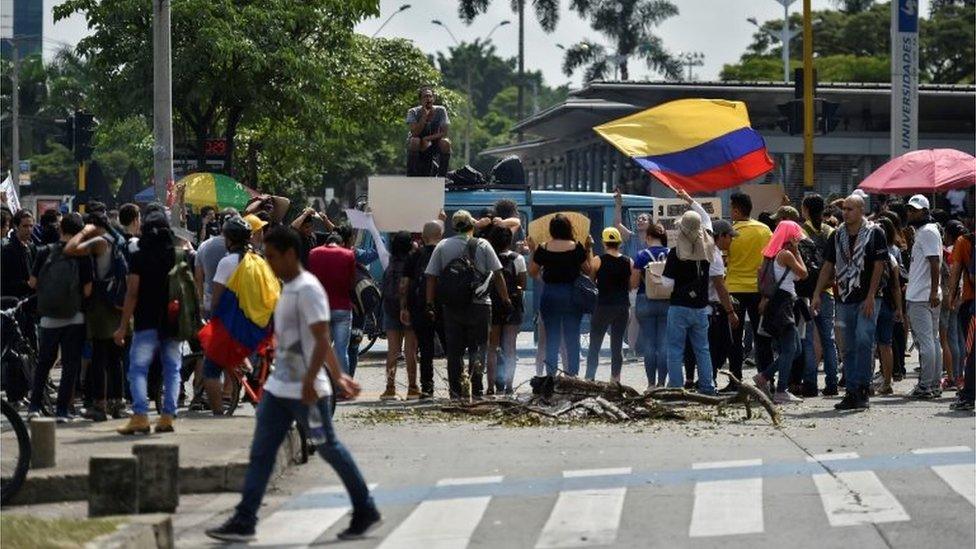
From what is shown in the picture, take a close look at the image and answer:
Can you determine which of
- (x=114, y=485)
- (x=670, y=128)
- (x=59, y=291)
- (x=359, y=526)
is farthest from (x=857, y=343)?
(x=114, y=485)

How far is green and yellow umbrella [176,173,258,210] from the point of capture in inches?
1251

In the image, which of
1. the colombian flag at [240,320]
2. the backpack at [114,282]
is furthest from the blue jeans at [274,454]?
the backpack at [114,282]

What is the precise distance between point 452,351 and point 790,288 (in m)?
2.97

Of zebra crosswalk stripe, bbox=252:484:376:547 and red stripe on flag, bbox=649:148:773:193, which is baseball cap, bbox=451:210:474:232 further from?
zebra crosswalk stripe, bbox=252:484:376:547

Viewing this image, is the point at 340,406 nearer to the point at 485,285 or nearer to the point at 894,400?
the point at 485,285

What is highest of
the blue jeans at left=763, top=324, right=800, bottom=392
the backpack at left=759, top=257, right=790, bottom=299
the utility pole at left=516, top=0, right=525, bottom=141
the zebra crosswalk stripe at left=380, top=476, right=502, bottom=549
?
the utility pole at left=516, top=0, right=525, bottom=141

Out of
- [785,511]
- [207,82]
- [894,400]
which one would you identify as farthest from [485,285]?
[207,82]

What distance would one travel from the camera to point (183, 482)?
38.1ft

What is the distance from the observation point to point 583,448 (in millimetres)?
13562

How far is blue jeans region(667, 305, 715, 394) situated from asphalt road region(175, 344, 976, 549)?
1.29 metres

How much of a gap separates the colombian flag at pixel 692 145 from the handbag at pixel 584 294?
3321 mm

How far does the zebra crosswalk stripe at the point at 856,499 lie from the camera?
33.8ft

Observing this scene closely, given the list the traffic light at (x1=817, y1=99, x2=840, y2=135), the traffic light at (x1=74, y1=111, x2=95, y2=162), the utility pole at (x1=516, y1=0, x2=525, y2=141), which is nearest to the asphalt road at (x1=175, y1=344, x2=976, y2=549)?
the traffic light at (x1=817, y1=99, x2=840, y2=135)

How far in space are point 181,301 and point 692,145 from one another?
8490mm
